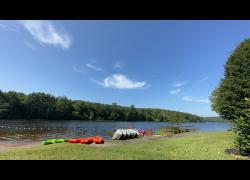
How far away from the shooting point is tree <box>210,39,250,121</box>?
24250 mm

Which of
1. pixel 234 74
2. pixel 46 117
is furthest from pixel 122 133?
pixel 46 117

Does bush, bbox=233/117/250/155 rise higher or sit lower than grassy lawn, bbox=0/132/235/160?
higher

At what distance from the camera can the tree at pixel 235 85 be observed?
Result: 24.2 meters

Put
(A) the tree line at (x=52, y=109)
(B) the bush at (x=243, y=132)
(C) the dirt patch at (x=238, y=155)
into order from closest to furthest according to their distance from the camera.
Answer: (C) the dirt patch at (x=238, y=155)
(B) the bush at (x=243, y=132)
(A) the tree line at (x=52, y=109)

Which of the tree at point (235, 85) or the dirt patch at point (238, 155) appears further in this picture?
the tree at point (235, 85)

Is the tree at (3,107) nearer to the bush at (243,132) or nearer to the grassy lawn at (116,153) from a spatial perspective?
the grassy lawn at (116,153)

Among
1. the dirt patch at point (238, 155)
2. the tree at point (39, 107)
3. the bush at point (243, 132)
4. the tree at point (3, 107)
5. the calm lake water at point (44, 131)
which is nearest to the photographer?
the dirt patch at point (238, 155)

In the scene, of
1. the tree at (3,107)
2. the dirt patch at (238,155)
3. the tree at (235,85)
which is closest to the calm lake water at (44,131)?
the tree at (235,85)

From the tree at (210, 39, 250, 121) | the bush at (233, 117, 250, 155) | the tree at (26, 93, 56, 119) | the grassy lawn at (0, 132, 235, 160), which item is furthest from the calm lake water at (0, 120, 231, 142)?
the tree at (26, 93, 56, 119)

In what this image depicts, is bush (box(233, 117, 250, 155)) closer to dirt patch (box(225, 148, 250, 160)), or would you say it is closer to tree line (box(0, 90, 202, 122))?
dirt patch (box(225, 148, 250, 160))

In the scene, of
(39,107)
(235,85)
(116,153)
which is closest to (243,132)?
(116,153)
